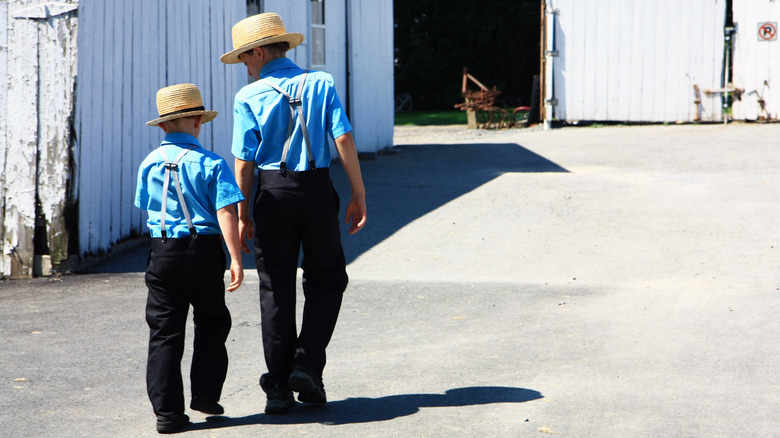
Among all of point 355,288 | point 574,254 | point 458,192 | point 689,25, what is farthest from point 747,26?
point 355,288

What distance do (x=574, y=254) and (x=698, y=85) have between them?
12320 mm

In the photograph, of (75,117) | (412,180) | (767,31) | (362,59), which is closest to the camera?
(75,117)

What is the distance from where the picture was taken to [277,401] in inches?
179

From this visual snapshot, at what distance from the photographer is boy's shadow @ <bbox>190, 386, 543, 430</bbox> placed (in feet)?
14.7

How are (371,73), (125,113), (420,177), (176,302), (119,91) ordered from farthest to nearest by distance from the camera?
(371,73) → (420,177) → (125,113) → (119,91) → (176,302)

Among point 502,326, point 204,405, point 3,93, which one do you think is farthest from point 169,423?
point 3,93

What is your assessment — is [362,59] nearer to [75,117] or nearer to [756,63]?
[756,63]

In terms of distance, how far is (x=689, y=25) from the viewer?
19.7m

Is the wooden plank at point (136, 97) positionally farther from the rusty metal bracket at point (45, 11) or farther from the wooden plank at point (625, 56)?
the wooden plank at point (625, 56)

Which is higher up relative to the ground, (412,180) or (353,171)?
(353,171)

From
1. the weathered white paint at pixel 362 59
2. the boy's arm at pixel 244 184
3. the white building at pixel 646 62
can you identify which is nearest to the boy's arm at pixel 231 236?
the boy's arm at pixel 244 184

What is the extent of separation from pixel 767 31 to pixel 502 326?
1500 cm

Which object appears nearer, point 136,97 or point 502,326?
point 502,326

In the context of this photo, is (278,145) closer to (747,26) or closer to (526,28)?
(747,26)
